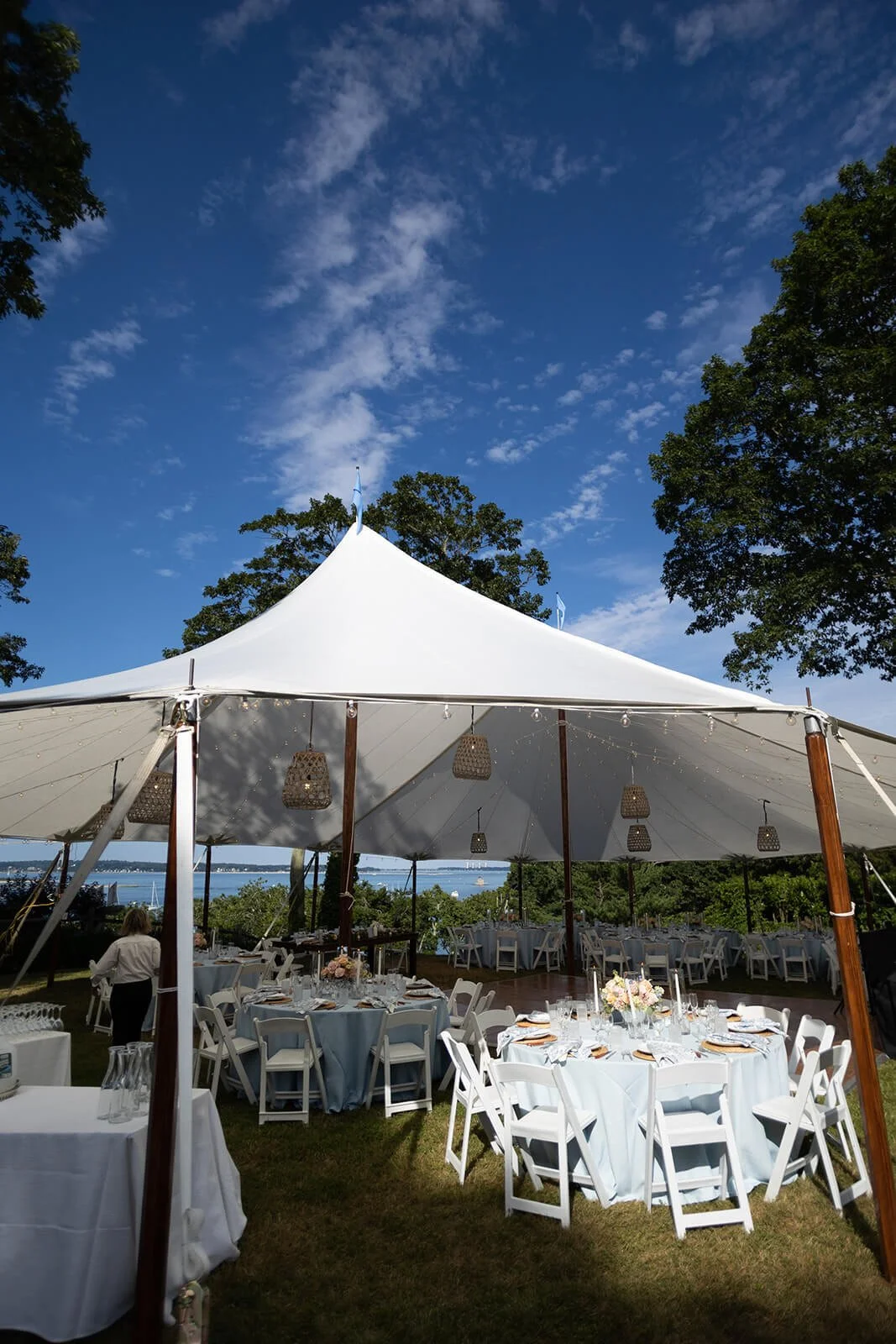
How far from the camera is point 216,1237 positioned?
Result: 328 centimetres

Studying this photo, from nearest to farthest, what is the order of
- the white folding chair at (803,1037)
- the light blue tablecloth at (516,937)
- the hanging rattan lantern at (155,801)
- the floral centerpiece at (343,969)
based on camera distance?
the white folding chair at (803,1037) → the floral centerpiece at (343,969) → the hanging rattan lantern at (155,801) → the light blue tablecloth at (516,937)

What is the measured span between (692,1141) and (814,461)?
42.7 feet

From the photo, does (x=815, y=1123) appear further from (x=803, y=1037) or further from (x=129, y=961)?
(x=129, y=961)

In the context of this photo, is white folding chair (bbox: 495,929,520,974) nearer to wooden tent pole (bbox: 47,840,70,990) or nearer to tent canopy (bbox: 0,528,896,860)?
tent canopy (bbox: 0,528,896,860)

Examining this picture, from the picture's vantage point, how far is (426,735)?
Answer: 9.84m

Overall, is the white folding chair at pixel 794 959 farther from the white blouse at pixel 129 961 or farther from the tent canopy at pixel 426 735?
the white blouse at pixel 129 961

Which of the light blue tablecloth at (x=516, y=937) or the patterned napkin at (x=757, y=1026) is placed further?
the light blue tablecloth at (x=516, y=937)

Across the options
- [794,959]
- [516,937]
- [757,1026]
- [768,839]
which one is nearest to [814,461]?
[768,839]

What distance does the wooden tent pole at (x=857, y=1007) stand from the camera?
10.7ft

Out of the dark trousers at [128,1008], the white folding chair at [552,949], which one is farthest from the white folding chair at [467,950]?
the dark trousers at [128,1008]

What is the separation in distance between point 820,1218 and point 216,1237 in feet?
9.27

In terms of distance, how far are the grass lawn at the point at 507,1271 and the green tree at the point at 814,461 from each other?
11701 millimetres

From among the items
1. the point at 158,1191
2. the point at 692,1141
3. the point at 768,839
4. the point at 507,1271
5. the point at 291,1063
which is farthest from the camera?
the point at 768,839

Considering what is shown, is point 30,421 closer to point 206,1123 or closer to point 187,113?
point 187,113
